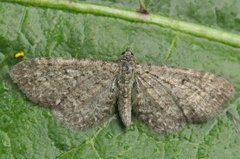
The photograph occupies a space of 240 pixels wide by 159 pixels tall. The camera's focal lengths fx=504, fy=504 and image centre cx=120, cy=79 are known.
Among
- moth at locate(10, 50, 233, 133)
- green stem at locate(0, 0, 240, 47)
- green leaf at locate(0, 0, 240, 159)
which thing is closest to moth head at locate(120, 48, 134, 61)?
moth at locate(10, 50, 233, 133)

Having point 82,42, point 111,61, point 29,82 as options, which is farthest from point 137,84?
point 29,82

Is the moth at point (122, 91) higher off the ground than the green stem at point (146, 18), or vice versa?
the green stem at point (146, 18)

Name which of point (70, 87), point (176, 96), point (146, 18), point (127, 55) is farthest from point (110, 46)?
point (176, 96)

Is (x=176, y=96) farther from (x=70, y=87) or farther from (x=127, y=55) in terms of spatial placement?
(x=70, y=87)

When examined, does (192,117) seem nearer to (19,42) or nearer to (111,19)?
(111,19)

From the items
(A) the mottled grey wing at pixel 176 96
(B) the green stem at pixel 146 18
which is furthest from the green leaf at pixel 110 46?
(A) the mottled grey wing at pixel 176 96

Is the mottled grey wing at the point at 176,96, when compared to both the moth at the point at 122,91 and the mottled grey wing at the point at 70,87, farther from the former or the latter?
the mottled grey wing at the point at 70,87

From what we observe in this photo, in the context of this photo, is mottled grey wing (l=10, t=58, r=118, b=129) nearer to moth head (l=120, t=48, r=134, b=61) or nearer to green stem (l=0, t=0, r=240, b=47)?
moth head (l=120, t=48, r=134, b=61)
